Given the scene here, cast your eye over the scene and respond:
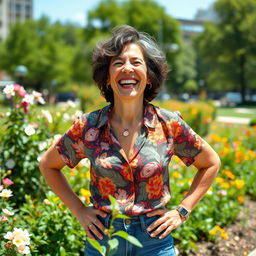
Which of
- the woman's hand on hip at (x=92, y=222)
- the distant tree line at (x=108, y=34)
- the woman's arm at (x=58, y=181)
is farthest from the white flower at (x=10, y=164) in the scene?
the distant tree line at (x=108, y=34)

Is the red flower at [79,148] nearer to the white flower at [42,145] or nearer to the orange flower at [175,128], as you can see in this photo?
the orange flower at [175,128]

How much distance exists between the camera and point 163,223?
1740 millimetres

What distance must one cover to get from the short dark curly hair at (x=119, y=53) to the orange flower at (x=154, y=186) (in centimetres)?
50

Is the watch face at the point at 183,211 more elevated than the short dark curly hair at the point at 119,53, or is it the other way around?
the short dark curly hair at the point at 119,53

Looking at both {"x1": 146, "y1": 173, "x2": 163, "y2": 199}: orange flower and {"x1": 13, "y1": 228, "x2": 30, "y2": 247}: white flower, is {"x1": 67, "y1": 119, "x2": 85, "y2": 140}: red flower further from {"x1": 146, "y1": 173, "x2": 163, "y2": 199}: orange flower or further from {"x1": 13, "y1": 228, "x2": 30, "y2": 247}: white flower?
{"x1": 13, "y1": 228, "x2": 30, "y2": 247}: white flower

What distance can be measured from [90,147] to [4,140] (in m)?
1.69

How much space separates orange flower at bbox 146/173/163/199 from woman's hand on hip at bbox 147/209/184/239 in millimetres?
75

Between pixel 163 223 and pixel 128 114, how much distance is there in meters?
0.55

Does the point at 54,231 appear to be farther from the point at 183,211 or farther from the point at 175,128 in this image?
the point at 175,128

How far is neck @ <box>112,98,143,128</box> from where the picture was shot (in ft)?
6.03

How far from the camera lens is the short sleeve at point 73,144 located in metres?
1.83

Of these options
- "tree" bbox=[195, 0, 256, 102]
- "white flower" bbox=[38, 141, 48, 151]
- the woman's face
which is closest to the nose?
the woman's face

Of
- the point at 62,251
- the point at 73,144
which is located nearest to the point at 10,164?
the point at 62,251

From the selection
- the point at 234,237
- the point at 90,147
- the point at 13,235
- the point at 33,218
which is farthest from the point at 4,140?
the point at 234,237
